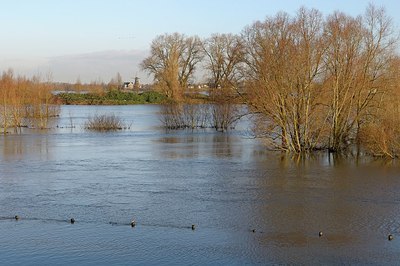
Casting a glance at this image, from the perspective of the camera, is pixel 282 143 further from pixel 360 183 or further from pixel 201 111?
pixel 201 111

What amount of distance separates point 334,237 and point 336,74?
1609cm

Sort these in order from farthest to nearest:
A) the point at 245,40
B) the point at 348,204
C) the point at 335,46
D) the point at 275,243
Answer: the point at 245,40
the point at 335,46
the point at 348,204
the point at 275,243

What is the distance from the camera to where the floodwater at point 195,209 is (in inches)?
436

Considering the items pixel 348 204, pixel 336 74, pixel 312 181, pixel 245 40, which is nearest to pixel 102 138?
pixel 245 40

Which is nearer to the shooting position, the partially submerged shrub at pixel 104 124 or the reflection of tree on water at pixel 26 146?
the reflection of tree on water at pixel 26 146

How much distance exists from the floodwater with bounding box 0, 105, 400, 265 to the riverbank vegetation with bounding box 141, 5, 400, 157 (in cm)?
225

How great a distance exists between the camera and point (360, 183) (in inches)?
726

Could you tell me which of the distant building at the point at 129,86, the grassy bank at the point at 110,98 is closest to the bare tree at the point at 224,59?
the grassy bank at the point at 110,98

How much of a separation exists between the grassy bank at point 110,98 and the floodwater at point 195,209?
46808 mm

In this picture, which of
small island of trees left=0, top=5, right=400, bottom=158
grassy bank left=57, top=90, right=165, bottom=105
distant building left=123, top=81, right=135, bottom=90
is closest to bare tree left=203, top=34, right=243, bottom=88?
small island of trees left=0, top=5, right=400, bottom=158

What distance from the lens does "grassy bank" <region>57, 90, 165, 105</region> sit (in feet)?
238

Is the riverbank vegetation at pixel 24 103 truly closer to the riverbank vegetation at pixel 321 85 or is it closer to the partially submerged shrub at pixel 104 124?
the partially submerged shrub at pixel 104 124

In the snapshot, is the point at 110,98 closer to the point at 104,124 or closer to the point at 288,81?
the point at 104,124

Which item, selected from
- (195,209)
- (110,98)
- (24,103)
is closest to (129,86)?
(110,98)
